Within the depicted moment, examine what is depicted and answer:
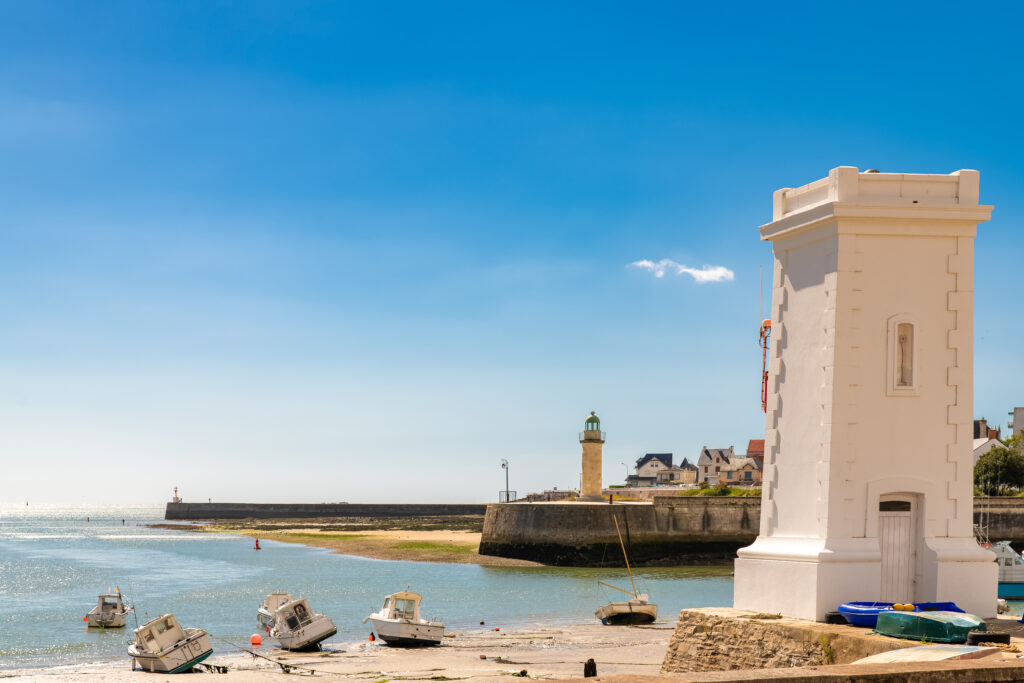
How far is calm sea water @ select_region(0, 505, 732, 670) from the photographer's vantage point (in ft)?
103

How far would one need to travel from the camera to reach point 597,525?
50.4 meters

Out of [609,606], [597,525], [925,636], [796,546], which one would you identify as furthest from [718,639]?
[597,525]

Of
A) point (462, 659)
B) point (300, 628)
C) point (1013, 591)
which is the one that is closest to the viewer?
point (462, 659)

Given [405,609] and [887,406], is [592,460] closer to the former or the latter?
[405,609]

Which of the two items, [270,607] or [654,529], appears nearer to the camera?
[270,607]

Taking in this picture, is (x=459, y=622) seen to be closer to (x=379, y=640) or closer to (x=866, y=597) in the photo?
(x=379, y=640)

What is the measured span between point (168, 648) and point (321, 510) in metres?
127

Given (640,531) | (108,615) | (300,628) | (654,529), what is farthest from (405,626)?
(654,529)

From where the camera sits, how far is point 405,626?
27.5 meters

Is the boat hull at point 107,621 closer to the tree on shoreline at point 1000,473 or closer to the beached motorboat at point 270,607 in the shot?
the beached motorboat at point 270,607

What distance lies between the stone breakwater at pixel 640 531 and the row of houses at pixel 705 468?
4553 centimetres

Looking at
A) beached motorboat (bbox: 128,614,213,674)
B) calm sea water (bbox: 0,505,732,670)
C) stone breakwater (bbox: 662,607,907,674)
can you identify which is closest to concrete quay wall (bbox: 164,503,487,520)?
calm sea water (bbox: 0,505,732,670)

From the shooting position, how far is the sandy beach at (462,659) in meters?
21.8

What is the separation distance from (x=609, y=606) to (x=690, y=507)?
21.1 metres
